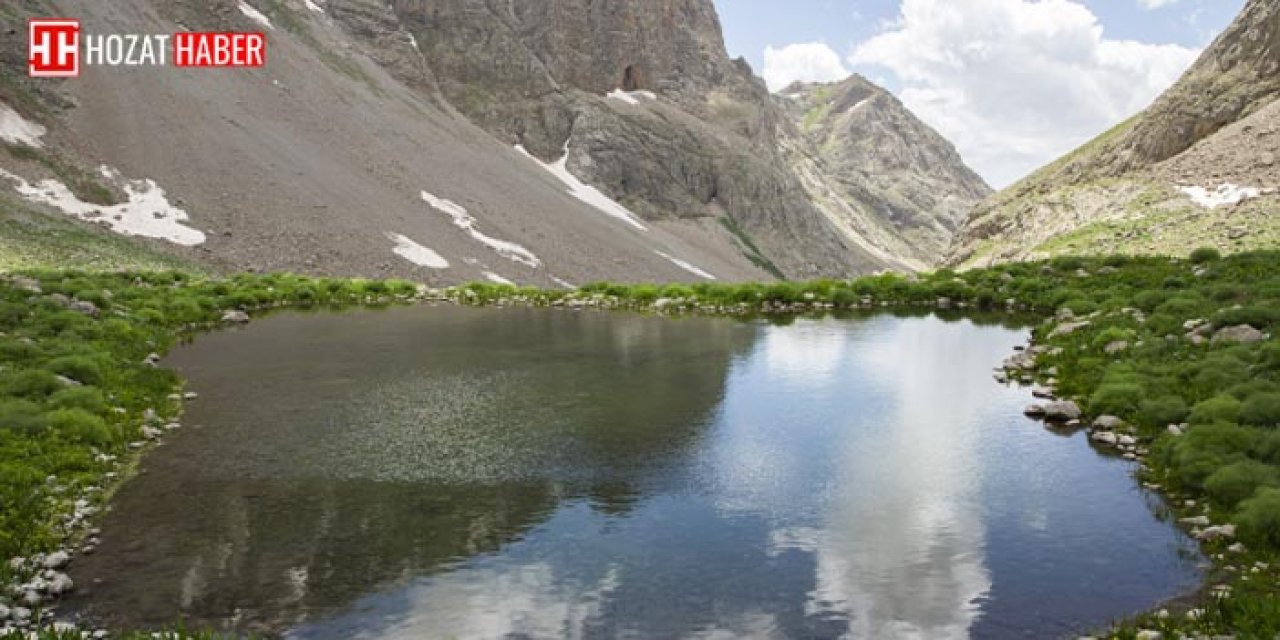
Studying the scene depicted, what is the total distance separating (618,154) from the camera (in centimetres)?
19488

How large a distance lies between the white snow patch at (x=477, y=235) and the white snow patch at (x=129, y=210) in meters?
31.4

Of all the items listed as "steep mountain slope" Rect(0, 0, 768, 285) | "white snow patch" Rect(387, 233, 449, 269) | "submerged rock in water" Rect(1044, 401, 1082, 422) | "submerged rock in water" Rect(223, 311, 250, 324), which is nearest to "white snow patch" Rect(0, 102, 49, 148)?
"steep mountain slope" Rect(0, 0, 768, 285)

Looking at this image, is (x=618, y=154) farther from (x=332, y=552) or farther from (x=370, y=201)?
(x=332, y=552)

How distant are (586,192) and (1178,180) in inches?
4387

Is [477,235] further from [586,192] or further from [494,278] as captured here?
[586,192]

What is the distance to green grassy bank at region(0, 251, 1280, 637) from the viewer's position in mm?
14078

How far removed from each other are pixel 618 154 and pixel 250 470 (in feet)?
591

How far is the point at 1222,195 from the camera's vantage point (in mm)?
78375

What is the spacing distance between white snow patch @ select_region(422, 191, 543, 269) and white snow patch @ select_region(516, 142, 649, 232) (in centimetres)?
5027

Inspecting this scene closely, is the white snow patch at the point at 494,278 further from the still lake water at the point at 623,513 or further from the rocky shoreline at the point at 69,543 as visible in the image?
the rocky shoreline at the point at 69,543

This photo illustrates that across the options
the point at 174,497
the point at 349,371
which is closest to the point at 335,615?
the point at 174,497

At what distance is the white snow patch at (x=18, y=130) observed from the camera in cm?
8412

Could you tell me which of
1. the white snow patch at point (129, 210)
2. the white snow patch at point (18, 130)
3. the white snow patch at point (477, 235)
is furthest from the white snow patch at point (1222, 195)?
the white snow patch at point (18, 130)

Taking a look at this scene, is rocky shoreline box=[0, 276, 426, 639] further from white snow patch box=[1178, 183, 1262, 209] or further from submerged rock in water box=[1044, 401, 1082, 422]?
white snow patch box=[1178, 183, 1262, 209]
